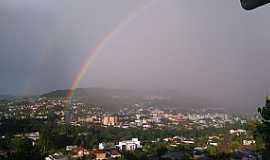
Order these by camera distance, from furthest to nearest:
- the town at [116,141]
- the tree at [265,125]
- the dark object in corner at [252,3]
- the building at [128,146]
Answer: the building at [128,146] < the town at [116,141] < the tree at [265,125] < the dark object in corner at [252,3]

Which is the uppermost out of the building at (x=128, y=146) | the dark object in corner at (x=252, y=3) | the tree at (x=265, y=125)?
the dark object in corner at (x=252, y=3)

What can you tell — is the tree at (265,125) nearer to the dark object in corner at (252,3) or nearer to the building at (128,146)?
the dark object in corner at (252,3)

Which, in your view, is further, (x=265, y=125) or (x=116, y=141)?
(x=116, y=141)

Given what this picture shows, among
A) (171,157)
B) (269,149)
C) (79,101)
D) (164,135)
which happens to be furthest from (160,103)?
(269,149)

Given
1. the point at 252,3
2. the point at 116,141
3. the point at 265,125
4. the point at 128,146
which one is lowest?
the point at 116,141

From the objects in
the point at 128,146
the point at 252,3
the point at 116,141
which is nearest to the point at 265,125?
the point at 252,3

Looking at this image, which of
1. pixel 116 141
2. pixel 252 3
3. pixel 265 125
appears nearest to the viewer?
pixel 252 3

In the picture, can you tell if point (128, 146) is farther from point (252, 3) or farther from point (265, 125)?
point (252, 3)

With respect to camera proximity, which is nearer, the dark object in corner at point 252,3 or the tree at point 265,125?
the dark object in corner at point 252,3

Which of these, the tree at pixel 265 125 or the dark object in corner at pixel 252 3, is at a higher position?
the dark object in corner at pixel 252 3

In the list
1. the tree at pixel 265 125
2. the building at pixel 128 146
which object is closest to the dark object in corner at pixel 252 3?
the tree at pixel 265 125

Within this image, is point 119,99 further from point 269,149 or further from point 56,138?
point 269,149

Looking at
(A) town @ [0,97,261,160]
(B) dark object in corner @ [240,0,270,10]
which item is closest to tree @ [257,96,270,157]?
(A) town @ [0,97,261,160]
